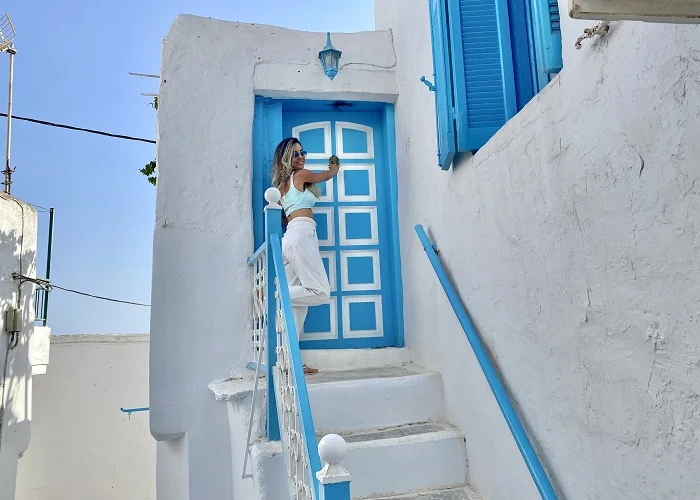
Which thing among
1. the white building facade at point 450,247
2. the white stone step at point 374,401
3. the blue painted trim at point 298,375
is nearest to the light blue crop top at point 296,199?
the white building facade at point 450,247

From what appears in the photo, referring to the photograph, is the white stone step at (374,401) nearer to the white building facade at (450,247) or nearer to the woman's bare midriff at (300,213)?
the white building facade at (450,247)

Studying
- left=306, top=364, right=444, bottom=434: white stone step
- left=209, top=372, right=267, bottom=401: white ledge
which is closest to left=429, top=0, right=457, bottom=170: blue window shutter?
left=306, top=364, right=444, bottom=434: white stone step

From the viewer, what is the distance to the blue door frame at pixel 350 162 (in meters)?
4.48

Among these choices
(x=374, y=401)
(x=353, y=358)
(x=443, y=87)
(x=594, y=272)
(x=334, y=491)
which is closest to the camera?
(x=334, y=491)

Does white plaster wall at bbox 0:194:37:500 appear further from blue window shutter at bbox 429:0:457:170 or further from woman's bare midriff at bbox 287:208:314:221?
blue window shutter at bbox 429:0:457:170

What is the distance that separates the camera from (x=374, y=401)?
340 centimetres

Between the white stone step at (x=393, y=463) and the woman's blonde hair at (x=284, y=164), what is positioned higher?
the woman's blonde hair at (x=284, y=164)

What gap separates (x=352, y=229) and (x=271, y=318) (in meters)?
1.80

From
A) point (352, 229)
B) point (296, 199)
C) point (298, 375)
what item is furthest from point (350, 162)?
point (298, 375)

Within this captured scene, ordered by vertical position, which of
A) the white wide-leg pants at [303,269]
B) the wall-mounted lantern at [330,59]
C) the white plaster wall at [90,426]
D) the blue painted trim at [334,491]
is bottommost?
the white plaster wall at [90,426]

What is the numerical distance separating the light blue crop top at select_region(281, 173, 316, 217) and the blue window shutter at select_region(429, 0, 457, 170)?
3.75ft

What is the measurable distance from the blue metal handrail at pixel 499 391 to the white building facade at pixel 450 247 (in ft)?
0.17

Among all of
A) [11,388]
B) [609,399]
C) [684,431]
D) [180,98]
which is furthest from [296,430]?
[11,388]

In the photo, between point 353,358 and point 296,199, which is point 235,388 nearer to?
point 353,358
